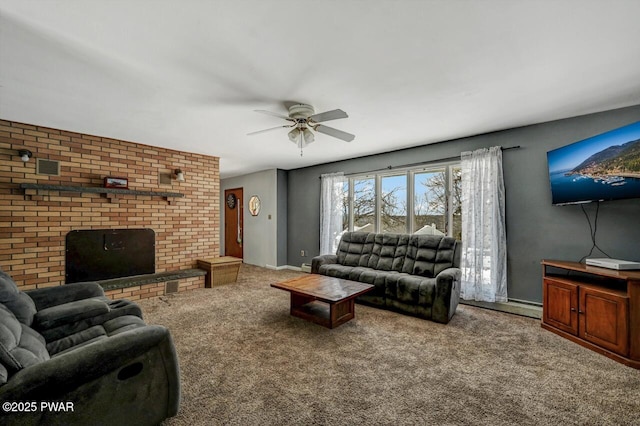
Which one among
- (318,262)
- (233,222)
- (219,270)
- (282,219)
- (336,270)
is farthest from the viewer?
(233,222)

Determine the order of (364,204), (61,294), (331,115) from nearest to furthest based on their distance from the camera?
(61,294) → (331,115) → (364,204)

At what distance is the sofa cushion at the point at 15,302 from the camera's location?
1.73 metres

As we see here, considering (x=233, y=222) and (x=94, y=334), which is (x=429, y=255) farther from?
(x=233, y=222)

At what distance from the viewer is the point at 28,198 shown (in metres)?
3.40

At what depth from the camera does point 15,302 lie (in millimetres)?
1783

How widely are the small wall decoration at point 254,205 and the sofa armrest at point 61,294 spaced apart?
4.39 metres

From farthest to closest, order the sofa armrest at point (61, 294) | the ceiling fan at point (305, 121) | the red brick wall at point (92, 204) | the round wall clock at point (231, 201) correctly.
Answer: the round wall clock at point (231, 201), the red brick wall at point (92, 204), the ceiling fan at point (305, 121), the sofa armrest at point (61, 294)

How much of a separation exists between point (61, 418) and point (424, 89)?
10.7 ft

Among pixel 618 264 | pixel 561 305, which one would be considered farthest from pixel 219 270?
pixel 618 264

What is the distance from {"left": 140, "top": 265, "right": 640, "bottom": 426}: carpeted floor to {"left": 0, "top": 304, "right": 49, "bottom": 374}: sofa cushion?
0.85 meters

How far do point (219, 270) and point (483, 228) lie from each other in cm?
427

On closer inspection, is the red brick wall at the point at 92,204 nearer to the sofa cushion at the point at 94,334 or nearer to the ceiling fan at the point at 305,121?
the sofa cushion at the point at 94,334

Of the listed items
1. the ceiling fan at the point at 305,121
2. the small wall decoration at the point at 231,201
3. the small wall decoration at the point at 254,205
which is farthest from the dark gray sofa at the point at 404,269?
the small wall decoration at the point at 231,201

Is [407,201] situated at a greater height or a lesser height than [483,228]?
greater
